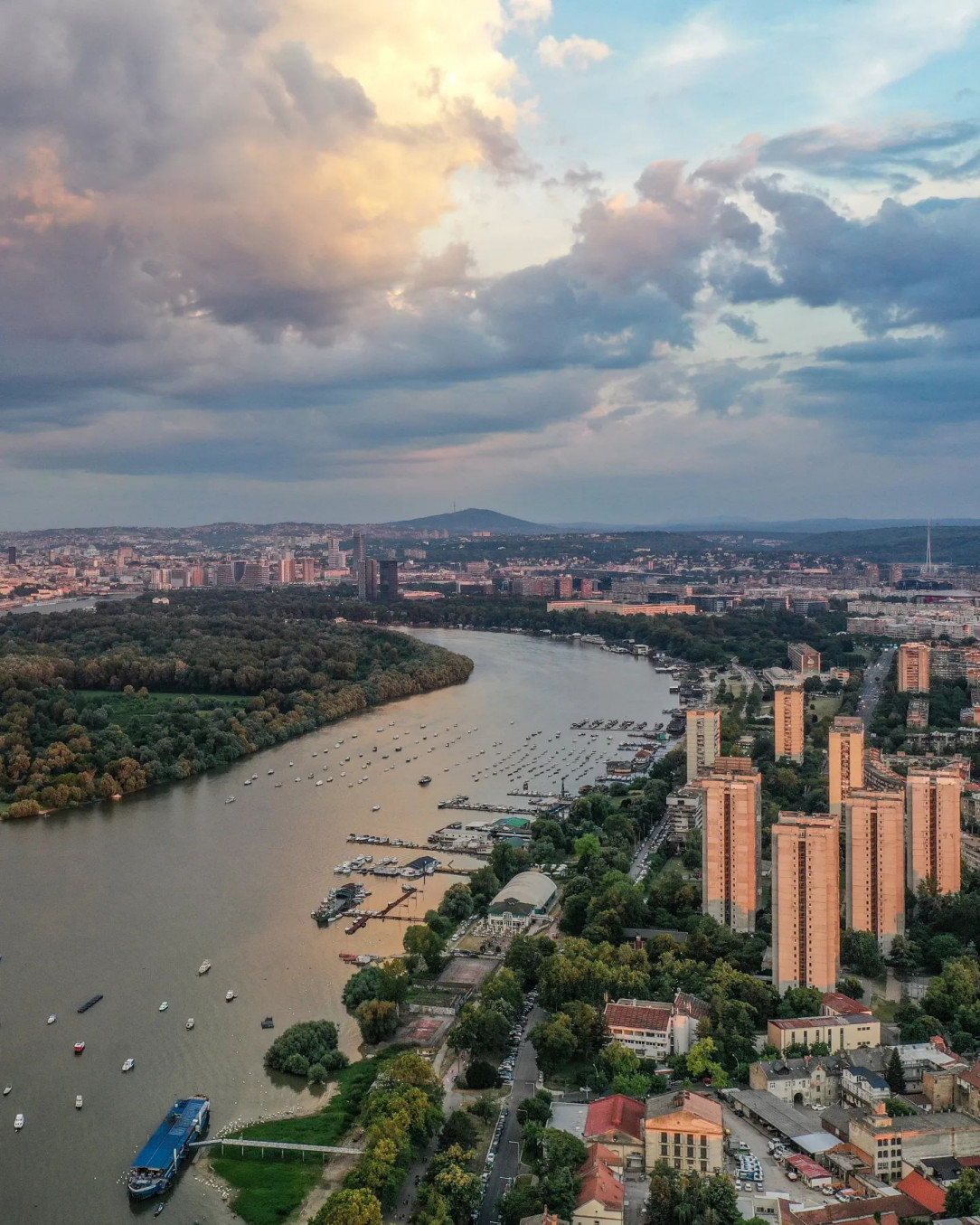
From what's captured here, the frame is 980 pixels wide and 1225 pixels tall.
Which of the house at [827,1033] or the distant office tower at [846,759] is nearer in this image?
the house at [827,1033]

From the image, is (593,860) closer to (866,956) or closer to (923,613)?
(866,956)

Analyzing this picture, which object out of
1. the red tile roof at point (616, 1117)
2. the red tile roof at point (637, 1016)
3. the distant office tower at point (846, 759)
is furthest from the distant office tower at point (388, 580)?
the red tile roof at point (616, 1117)

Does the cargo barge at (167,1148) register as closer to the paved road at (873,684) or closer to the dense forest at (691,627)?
the paved road at (873,684)

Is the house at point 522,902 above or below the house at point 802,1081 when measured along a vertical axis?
above

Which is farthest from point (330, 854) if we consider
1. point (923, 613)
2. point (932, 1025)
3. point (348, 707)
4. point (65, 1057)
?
point (923, 613)

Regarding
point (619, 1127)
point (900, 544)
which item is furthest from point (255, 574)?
point (619, 1127)
